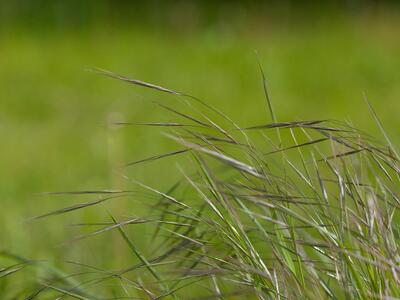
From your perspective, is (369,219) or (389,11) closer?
(369,219)

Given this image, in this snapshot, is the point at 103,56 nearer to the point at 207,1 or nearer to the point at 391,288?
the point at 207,1

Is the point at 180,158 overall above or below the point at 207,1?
below

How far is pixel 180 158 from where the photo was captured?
4.23 meters

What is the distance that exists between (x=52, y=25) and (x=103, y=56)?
84cm

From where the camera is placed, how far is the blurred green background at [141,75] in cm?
408

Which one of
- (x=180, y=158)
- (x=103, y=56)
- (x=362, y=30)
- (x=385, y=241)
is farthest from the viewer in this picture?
(x=362, y=30)

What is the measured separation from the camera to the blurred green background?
4078 millimetres

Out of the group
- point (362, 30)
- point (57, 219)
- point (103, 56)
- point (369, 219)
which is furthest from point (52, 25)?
point (369, 219)

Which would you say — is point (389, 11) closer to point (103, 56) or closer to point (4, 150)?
point (103, 56)

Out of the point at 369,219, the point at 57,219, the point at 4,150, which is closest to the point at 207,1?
the point at 4,150

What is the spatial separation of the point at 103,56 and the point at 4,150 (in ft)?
6.01

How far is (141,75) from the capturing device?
5918 millimetres

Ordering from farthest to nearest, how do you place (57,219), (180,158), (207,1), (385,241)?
(207,1) < (180,158) < (57,219) < (385,241)

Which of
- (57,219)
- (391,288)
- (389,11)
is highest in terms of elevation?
(389,11)
